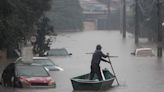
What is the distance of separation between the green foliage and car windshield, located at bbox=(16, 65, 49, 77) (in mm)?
121088

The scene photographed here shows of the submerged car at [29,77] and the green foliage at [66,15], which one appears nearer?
the submerged car at [29,77]

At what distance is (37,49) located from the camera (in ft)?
205

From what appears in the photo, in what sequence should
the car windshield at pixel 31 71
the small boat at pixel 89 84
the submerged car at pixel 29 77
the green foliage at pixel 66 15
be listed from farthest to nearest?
1. the green foliage at pixel 66 15
2. the car windshield at pixel 31 71
3. the submerged car at pixel 29 77
4. the small boat at pixel 89 84

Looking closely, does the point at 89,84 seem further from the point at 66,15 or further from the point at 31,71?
the point at 66,15

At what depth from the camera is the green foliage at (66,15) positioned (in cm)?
15800

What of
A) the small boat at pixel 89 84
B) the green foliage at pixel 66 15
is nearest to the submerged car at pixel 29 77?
the small boat at pixel 89 84

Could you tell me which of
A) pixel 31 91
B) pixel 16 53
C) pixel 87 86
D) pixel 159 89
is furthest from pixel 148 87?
pixel 16 53

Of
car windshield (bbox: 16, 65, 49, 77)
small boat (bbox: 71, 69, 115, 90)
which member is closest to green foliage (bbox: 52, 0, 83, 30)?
car windshield (bbox: 16, 65, 49, 77)

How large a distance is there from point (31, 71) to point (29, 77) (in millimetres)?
Result: 817

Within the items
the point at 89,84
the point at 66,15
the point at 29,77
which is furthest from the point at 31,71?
the point at 66,15

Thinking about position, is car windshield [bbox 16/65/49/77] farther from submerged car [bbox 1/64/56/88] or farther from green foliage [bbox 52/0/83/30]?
green foliage [bbox 52/0/83/30]

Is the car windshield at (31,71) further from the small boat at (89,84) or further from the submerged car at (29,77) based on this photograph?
the small boat at (89,84)

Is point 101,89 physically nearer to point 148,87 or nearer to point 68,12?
point 148,87

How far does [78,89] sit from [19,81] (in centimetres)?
263
